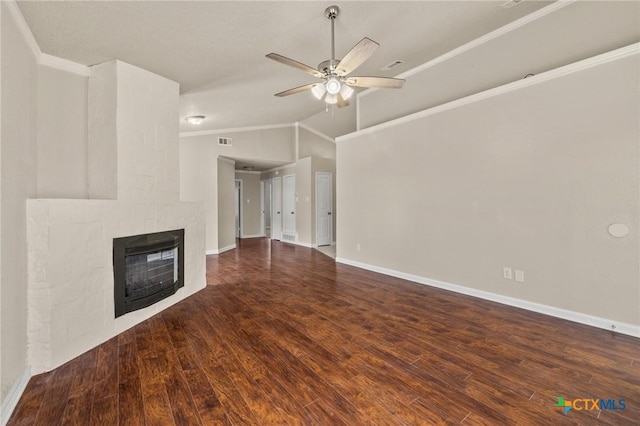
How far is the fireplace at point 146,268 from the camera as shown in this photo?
8.93 feet

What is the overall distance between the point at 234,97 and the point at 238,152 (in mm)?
2375

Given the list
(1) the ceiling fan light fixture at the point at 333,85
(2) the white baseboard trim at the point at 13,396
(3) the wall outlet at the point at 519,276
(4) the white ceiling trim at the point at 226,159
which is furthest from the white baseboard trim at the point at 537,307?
(4) the white ceiling trim at the point at 226,159

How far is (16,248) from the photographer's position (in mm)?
1932

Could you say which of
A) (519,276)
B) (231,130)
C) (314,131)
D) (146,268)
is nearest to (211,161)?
(231,130)

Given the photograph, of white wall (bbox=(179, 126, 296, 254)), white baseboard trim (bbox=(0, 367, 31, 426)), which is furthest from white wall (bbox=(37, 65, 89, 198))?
white wall (bbox=(179, 126, 296, 254))

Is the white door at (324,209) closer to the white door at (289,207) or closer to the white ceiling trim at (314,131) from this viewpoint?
the white door at (289,207)

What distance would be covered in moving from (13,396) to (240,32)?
3424 millimetres

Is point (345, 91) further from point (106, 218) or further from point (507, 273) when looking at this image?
point (507, 273)

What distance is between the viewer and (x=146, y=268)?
9.95 ft

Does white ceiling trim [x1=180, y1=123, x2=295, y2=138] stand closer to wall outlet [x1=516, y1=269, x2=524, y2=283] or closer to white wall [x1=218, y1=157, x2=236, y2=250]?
white wall [x1=218, y1=157, x2=236, y2=250]

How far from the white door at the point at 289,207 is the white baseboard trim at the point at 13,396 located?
6670 mm

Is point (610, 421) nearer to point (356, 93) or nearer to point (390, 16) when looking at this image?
point (390, 16)

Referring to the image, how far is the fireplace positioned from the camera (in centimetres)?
272

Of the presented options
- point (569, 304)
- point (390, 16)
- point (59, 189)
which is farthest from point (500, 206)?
point (59, 189)
